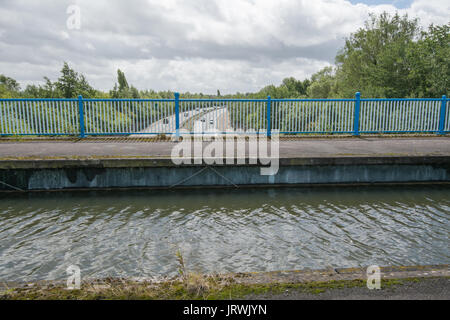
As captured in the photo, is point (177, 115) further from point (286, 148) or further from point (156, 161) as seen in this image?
point (286, 148)

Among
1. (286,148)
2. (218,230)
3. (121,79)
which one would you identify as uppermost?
(121,79)

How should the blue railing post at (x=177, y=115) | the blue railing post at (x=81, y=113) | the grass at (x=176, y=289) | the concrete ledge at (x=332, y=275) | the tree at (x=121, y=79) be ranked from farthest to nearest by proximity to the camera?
the tree at (x=121, y=79), the blue railing post at (x=177, y=115), the blue railing post at (x=81, y=113), the concrete ledge at (x=332, y=275), the grass at (x=176, y=289)

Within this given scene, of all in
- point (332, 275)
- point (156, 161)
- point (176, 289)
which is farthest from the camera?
point (156, 161)

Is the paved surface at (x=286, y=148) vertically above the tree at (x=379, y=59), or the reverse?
the tree at (x=379, y=59)

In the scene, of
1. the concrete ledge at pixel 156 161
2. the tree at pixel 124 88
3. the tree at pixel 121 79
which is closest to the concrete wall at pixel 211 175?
the concrete ledge at pixel 156 161

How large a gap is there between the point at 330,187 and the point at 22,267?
7308 mm

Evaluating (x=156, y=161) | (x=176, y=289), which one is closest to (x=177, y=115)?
(x=156, y=161)

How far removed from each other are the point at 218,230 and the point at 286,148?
17.6 feet

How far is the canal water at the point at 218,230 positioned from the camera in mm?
4547

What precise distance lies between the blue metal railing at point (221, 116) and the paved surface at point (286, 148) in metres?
0.59

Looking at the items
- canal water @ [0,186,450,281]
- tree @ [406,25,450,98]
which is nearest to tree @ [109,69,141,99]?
tree @ [406,25,450,98]

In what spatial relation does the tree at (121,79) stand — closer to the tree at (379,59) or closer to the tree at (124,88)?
the tree at (124,88)

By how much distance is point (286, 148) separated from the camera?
408 inches
